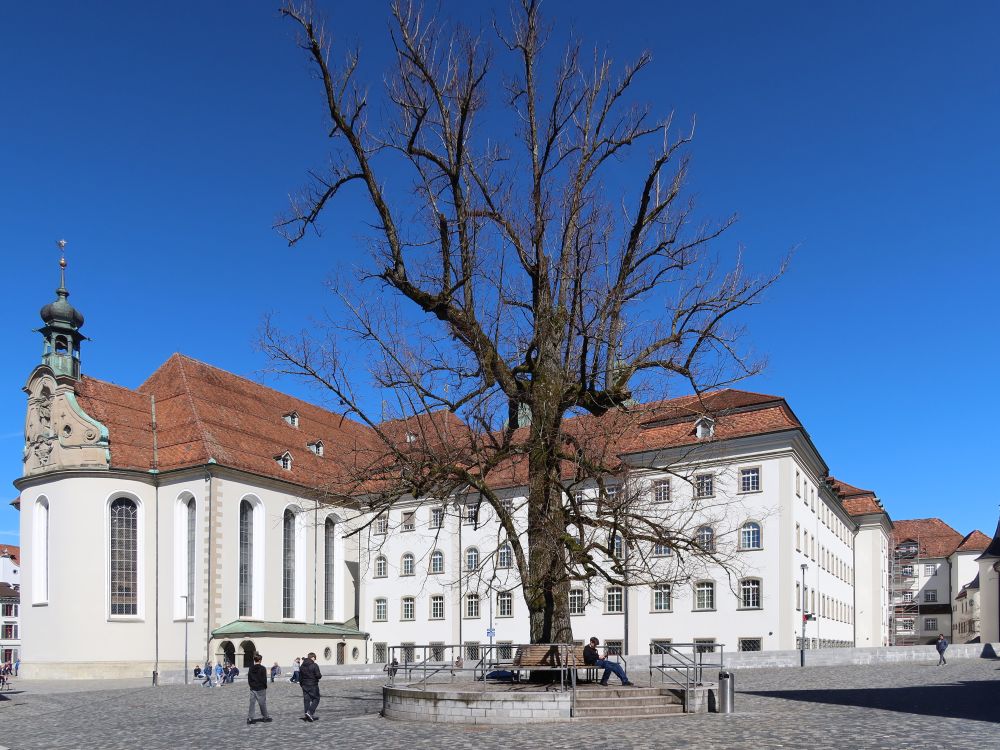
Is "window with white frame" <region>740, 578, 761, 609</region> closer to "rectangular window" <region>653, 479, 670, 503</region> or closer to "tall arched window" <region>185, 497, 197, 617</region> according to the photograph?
"rectangular window" <region>653, 479, 670, 503</region>

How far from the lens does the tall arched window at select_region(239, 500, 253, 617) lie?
154 feet

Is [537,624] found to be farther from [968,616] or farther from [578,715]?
[968,616]

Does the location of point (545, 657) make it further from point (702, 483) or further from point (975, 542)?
point (975, 542)

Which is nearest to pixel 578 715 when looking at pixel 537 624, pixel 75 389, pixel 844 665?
pixel 537 624

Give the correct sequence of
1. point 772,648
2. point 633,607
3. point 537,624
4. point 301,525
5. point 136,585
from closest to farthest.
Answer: point 537,624, point 772,648, point 633,607, point 136,585, point 301,525

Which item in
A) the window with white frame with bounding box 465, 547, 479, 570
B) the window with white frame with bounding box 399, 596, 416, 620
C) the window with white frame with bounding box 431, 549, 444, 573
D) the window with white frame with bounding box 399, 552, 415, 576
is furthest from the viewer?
the window with white frame with bounding box 399, 552, 415, 576

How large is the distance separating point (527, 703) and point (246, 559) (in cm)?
3456

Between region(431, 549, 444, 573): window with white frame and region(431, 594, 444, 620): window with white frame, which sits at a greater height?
region(431, 549, 444, 573): window with white frame

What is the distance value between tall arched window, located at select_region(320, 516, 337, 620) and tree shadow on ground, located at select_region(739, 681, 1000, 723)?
33980 millimetres

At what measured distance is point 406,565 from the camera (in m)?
52.9

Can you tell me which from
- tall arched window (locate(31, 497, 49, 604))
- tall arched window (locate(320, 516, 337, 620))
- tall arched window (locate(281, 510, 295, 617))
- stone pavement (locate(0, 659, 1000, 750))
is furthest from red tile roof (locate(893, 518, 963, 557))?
tall arched window (locate(31, 497, 49, 604))

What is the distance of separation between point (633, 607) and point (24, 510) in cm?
3092

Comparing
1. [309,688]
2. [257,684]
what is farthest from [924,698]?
[257,684]

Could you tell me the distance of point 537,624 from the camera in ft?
59.5
